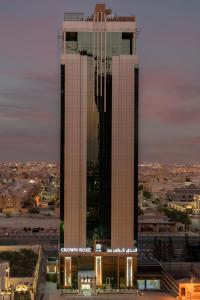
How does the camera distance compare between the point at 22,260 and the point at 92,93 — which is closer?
the point at 92,93

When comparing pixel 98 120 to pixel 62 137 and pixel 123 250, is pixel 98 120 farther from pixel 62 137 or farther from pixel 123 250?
pixel 123 250

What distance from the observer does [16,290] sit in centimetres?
2062

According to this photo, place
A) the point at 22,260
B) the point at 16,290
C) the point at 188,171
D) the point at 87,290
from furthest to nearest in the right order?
the point at 188,171 → the point at 22,260 → the point at 87,290 → the point at 16,290

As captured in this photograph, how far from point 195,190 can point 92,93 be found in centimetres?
4260

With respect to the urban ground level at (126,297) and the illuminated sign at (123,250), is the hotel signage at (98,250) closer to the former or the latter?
the illuminated sign at (123,250)

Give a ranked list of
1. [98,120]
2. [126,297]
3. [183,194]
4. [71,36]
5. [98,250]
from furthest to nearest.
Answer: [183,194] < [71,36] < [98,120] < [98,250] < [126,297]

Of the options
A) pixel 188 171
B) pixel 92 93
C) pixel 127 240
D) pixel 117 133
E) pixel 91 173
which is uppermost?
pixel 92 93

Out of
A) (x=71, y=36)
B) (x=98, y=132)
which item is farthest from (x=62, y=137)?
(x=71, y=36)

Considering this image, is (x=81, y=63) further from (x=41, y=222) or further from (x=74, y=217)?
(x=41, y=222)

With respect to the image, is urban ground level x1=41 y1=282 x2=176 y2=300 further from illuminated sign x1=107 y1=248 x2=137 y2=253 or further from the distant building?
the distant building

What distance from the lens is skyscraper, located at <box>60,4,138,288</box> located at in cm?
2288

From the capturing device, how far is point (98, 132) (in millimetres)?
22953

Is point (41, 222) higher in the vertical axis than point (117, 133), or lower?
lower

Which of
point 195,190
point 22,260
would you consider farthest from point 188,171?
point 22,260
